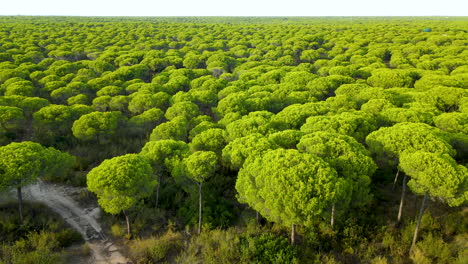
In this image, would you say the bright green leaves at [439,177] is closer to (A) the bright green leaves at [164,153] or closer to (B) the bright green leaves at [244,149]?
(B) the bright green leaves at [244,149]

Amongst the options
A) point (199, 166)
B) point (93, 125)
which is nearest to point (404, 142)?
point (199, 166)

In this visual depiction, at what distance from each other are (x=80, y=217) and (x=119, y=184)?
7.69 meters

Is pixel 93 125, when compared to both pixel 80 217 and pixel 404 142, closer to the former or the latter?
pixel 80 217

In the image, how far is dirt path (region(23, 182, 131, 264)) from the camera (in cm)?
1905

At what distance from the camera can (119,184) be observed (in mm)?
18266

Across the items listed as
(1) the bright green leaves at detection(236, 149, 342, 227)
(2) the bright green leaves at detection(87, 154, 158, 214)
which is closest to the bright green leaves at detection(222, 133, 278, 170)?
(1) the bright green leaves at detection(236, 149, 342, 227)

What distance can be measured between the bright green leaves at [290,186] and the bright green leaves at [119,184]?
296 inches

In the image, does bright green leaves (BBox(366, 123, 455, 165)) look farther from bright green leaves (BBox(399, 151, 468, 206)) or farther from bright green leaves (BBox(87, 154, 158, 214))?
bright green leaves (BBox(87, 154, 158, 214))

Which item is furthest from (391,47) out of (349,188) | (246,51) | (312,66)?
(349,188)

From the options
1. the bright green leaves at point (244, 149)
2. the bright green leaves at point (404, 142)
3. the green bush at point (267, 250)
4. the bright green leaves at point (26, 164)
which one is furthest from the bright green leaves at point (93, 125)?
the bright green leaves at point (404, 142)

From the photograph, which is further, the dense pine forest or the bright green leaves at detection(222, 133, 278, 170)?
the bright green leaves at detection(222, 133, 278, 170)

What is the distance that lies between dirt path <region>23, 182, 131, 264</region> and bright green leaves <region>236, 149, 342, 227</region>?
10488 mm

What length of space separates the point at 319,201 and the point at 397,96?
24.5 metres

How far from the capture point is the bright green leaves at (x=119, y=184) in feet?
59.6
